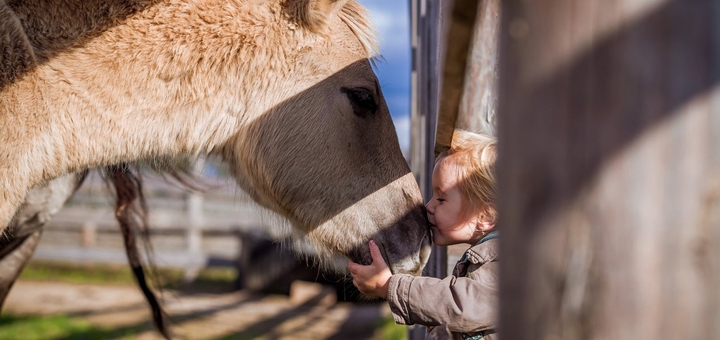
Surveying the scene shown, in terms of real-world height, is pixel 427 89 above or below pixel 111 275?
above

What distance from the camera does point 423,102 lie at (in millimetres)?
3324

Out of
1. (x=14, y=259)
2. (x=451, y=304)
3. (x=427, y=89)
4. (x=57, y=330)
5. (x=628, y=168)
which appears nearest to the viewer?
(x=628, y=168)

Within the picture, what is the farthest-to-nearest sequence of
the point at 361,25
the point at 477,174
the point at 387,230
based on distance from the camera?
the point at 361,25
the point at 387,230
the point at 477,174

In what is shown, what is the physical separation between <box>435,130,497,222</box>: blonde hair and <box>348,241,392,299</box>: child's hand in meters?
0.35

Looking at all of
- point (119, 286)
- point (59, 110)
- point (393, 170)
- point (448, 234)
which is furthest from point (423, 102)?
point (119, 286)

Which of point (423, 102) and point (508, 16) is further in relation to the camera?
point (423, 102)

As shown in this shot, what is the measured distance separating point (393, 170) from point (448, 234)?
37 cm

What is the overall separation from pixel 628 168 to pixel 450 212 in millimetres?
1410

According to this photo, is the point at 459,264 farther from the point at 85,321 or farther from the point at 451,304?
the point at 85,321

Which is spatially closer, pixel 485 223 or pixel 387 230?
pixel 485 223

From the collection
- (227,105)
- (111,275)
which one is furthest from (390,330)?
(111,275)

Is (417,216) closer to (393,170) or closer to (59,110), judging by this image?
(393,170)

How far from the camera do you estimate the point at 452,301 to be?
64.8 inches

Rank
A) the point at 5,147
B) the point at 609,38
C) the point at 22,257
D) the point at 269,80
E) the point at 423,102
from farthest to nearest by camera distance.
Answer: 1. the point at 22,257
2. the point at 423,102
3. the point at 269,80
4. the point at 5,147
5. the point at 609,38
